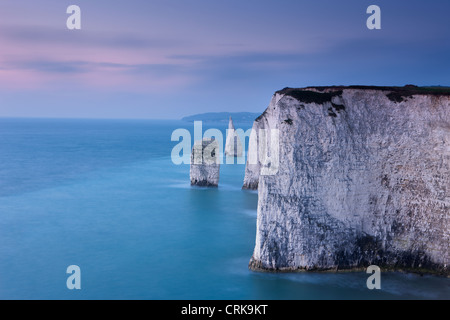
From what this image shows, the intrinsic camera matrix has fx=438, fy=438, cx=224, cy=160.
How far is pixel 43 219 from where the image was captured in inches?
1654

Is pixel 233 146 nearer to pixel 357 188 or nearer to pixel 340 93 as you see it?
pixel 340 93

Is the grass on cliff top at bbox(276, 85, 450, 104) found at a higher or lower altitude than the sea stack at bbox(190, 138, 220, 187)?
higher

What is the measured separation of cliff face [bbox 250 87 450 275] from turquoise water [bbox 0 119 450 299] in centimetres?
131

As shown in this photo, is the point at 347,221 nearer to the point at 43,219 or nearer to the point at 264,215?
the point at 264,215

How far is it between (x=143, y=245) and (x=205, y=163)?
21151mm

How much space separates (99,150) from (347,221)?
85.5m

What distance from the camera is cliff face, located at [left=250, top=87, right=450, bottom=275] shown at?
2583 cm

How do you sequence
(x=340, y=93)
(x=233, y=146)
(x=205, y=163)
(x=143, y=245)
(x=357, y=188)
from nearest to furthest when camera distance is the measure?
(x=357, y=188) → (x=340, y=93) → (x=143, y=245) → (x=205, y=163) → (x=233, y=146)

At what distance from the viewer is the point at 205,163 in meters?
54.1

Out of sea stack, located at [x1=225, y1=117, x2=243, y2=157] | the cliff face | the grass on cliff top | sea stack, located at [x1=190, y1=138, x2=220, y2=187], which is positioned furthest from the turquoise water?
sea stack, located at [x1=225, y1=117, x2=243, y2=157]

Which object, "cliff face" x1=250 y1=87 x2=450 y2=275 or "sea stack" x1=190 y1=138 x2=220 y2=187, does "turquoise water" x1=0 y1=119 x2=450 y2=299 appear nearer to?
"cliff face" x1=250 y1=87 x2=450 y2=275

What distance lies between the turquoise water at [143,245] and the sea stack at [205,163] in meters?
1.80

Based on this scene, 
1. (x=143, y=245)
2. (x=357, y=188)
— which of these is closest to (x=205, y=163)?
(x=143, y=245)

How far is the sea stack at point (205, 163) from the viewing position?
171ft
